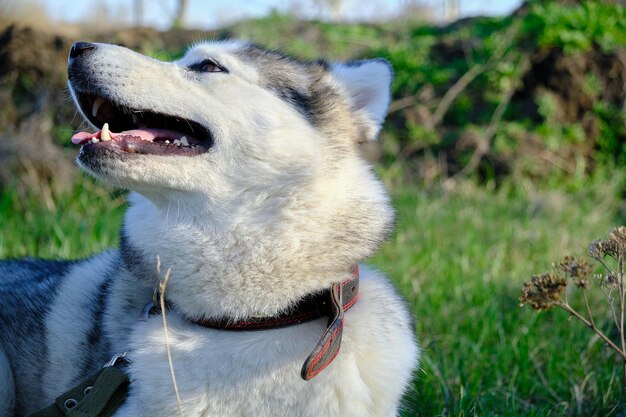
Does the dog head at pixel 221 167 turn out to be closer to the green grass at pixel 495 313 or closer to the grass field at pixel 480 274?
the grass field at pixel 480 274

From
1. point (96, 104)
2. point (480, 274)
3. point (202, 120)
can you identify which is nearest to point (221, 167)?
point (202, 120)

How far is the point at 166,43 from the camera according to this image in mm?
9719

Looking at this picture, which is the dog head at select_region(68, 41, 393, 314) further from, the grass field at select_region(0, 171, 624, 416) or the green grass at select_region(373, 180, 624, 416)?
the green grass at select_region(373, 180, 624, 416)

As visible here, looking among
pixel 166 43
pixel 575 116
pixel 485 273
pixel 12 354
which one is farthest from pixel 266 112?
pixel 166 43

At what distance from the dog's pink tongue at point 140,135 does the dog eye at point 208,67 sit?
29cm

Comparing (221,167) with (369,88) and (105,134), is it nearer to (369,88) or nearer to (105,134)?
(105,134)

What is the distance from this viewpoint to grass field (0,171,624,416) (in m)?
3.08

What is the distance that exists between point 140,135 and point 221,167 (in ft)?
1.00

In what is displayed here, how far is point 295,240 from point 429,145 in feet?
21.8

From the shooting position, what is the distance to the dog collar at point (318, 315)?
2121 millimetres

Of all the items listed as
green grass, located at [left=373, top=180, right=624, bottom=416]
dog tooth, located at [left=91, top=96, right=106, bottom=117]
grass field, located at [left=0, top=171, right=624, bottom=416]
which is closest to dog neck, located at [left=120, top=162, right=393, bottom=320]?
dog tooth, located at [left=91, top=96, right=106, bottom=117]

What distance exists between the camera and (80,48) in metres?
2.35

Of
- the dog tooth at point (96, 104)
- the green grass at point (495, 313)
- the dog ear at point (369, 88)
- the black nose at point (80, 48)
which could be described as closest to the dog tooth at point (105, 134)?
the dog tooth at point (96, 104)

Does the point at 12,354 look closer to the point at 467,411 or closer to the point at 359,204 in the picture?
the point at 359,204
